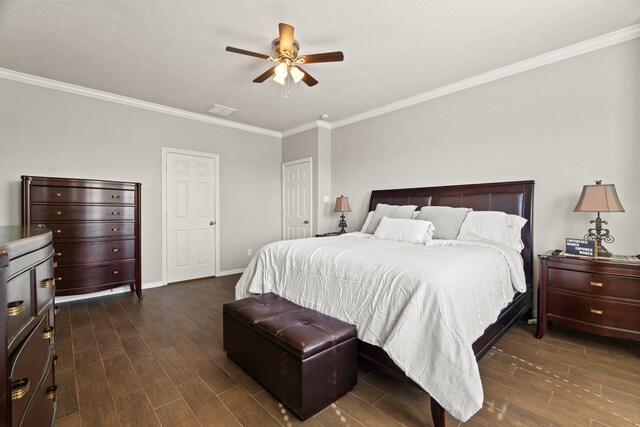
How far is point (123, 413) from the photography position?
167cm

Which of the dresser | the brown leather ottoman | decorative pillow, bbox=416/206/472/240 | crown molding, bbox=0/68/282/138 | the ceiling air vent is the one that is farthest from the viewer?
the ceiling air vent

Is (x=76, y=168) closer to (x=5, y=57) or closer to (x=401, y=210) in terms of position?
(x=5, y=57)

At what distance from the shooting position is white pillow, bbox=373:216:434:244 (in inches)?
120

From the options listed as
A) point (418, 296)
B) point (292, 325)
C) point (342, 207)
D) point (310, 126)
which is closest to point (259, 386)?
point (292, 325)

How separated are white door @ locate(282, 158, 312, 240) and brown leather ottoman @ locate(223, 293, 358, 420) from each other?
3250mm

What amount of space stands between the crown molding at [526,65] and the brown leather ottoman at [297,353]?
10.4ft

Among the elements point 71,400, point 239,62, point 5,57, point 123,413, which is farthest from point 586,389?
point 5,57

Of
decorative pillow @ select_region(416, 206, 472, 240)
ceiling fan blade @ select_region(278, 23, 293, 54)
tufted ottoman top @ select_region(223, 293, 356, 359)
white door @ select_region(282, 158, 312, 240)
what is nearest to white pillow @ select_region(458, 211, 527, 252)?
decorative pillow @ select_region(416, 206, 472, 240)

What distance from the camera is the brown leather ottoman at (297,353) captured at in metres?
1.60

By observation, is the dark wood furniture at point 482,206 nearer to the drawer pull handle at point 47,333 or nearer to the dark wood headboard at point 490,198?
the dark wood headboard at point 490,198

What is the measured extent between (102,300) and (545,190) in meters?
5.25

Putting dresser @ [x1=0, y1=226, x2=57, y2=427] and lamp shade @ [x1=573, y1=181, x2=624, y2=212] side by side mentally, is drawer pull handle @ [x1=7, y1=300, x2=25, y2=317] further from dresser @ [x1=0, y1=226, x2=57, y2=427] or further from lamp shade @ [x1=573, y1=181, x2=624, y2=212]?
lamp shade @ [x1=573, y1=181, x2=624, y2=212]

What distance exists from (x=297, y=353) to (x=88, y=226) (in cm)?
319

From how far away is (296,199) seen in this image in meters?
5.54
